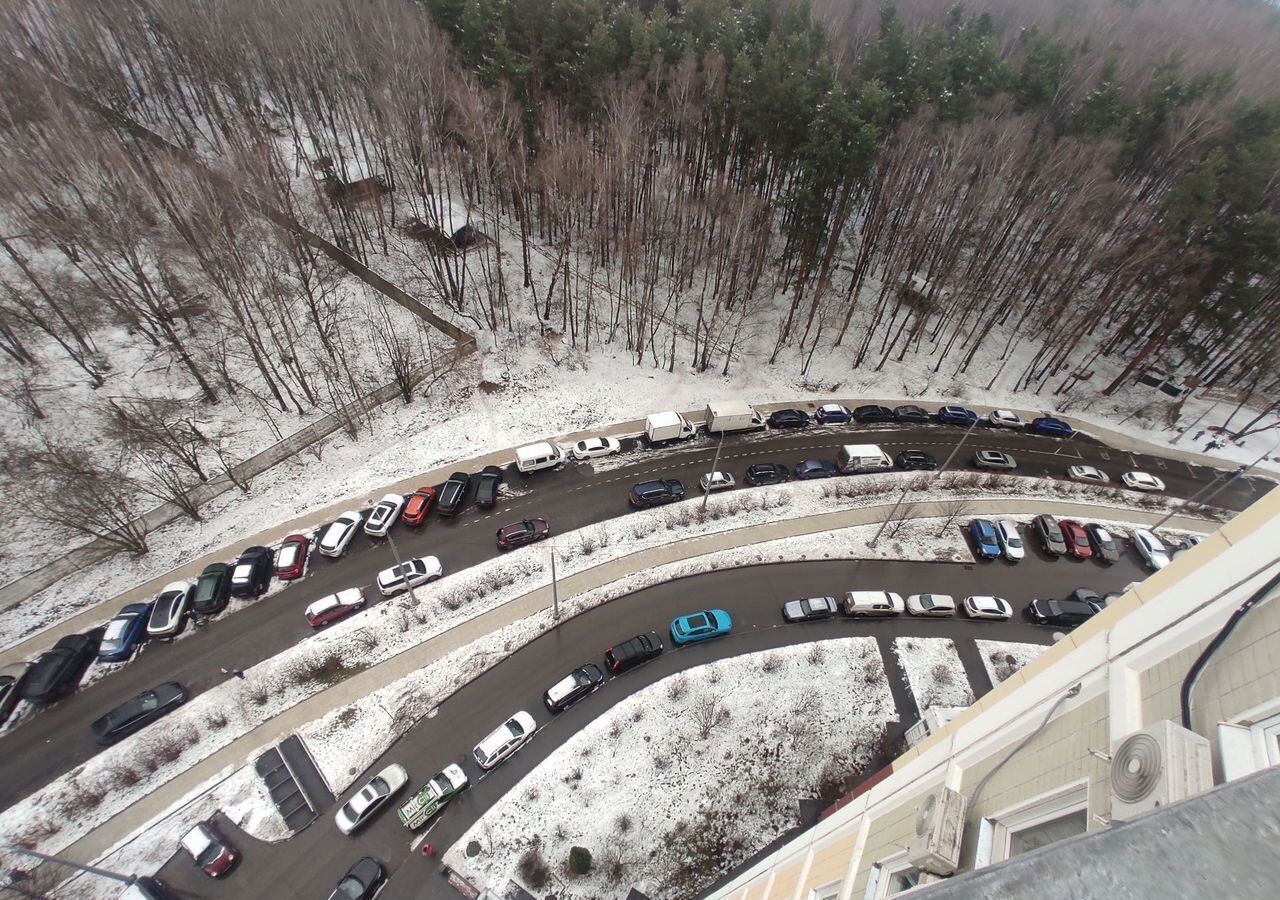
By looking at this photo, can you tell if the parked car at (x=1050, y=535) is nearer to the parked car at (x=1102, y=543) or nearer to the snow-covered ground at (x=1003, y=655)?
the parked car at (x=1102, y=543)

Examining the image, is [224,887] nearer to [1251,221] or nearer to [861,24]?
[1251,221]

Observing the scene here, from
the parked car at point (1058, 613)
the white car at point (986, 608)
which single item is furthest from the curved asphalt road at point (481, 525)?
the white car at point (986, 608)

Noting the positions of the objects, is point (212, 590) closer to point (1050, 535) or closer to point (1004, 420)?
point (1050, 535)

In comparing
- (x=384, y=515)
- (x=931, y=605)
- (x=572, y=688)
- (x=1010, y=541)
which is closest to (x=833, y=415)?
(x=1010, y=541)

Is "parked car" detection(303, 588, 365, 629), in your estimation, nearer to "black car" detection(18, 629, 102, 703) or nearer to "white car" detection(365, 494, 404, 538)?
"white car" detection(365, 494, 404, 538)

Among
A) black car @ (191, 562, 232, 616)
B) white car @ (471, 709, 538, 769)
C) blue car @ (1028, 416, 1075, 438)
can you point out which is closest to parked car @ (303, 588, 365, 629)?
black car @ (191, 562, 232, 616)
